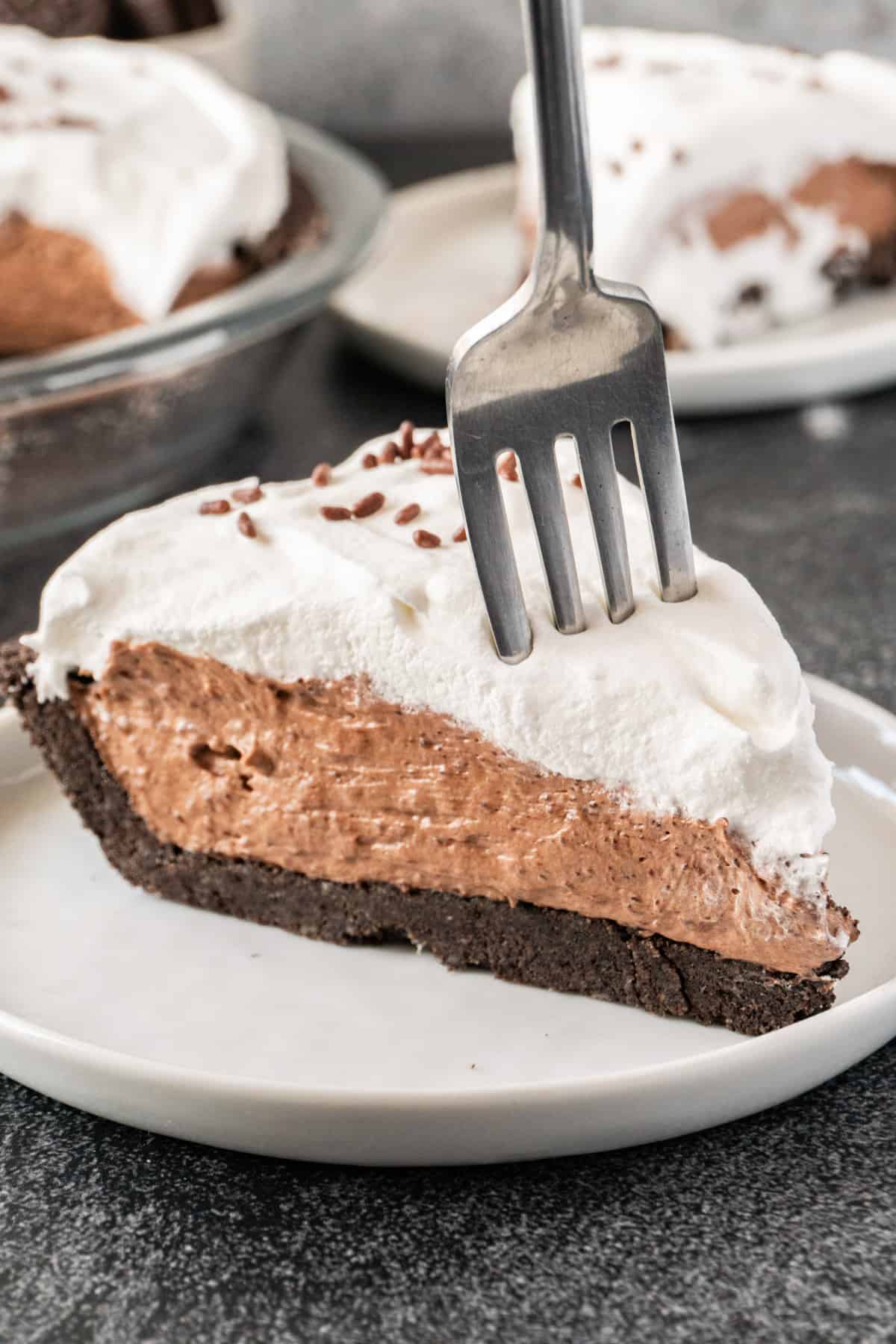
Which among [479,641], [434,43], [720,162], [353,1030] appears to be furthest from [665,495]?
[434,43]

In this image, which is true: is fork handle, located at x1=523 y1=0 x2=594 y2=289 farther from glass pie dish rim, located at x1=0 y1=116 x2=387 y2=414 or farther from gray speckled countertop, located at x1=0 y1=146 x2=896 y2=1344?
glass pie dish rim, located at x1=0 y1=116 x2=387 y2=414

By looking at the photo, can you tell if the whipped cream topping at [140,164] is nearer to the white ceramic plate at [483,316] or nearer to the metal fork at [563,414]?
the white ceramic plate at [483,316]

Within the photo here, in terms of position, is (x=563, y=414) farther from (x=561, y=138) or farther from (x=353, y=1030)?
(x=353, y=1030)

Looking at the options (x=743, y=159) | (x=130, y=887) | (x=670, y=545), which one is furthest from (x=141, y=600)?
(x=743, y=159)

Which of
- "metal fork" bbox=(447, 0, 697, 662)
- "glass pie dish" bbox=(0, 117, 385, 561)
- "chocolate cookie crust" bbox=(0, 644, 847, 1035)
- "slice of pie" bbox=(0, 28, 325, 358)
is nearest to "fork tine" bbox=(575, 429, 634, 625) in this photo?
"metal fork" bbox=(447, 0, 697, 662)

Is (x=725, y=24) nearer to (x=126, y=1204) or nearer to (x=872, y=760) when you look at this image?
(x=872, y=760)

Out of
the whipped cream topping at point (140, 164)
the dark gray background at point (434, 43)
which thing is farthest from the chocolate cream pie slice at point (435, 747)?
the dark gray background at point (434, 43)
